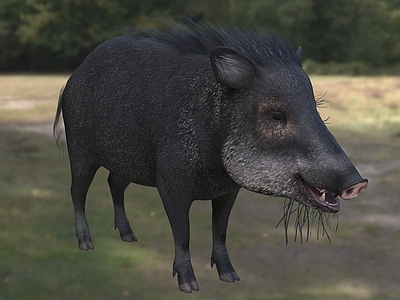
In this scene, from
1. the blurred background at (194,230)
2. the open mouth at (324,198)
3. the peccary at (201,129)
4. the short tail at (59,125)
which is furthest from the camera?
the blurred background at (194,230)

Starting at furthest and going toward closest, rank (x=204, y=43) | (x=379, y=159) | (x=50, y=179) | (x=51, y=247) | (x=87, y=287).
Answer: (x=379, y=159)
(x=50, y=179)
(x=51, y=247)
(x=87, y=287)
(x=204, y=43)

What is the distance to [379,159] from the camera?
1266 inches

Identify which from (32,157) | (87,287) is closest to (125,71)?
(87,287)

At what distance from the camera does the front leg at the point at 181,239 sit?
9.23 ft

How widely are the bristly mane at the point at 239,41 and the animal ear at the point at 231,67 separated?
0.19 feet

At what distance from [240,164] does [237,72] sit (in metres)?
0.38

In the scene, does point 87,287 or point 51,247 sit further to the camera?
point 51,247

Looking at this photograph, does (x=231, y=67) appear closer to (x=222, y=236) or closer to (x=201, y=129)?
(x=201, y=129)

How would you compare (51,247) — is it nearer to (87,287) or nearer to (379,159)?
(87,287)

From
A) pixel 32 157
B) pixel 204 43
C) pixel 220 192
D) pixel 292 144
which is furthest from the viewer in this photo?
pixel 32 157

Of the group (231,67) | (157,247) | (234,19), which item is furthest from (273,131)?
(234,19)

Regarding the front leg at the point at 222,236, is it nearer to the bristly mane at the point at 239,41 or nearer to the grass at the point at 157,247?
the bristly mane at the point at 239,41

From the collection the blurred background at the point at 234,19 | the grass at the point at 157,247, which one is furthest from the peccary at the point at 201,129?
the blurred background at the point at 234,19

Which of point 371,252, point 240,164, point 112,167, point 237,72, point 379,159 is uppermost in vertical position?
point 237,72
